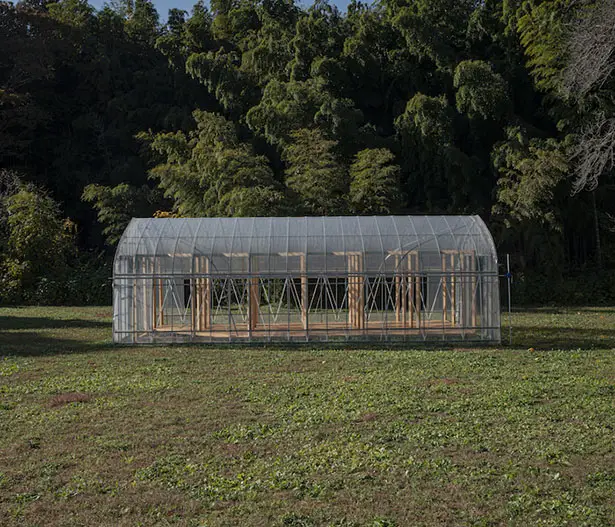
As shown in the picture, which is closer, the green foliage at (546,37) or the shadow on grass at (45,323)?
the shadow on grass at (45,323)

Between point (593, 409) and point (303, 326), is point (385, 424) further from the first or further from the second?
point (303, 326)

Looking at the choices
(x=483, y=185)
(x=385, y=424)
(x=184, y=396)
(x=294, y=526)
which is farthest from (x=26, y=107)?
(x=294, y=526)

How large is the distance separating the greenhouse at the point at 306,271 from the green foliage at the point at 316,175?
24.1 ft

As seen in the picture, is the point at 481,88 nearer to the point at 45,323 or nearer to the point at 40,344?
the point at 45,323

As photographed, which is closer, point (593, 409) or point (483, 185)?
point (593, 409)

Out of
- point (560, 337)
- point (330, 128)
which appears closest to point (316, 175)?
point (330, 128)

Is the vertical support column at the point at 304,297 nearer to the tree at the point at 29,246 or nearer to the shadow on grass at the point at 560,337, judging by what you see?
the shadow on grass at the point at 560,337

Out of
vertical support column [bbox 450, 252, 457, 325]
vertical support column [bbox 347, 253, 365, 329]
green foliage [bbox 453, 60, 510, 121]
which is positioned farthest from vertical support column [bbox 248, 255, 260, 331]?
green foliage [bbox 453, 60, 510, 121]

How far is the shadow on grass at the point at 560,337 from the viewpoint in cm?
1355

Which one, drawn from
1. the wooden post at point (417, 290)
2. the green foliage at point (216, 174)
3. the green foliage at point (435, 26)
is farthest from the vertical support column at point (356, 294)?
the green foliage at point (435, 26)

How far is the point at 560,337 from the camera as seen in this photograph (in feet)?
48.3

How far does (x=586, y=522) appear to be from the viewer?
4809 mm

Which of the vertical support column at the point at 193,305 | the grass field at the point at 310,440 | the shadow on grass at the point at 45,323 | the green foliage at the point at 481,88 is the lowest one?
the grass field at the point at 310,440

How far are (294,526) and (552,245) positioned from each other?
800 inches
